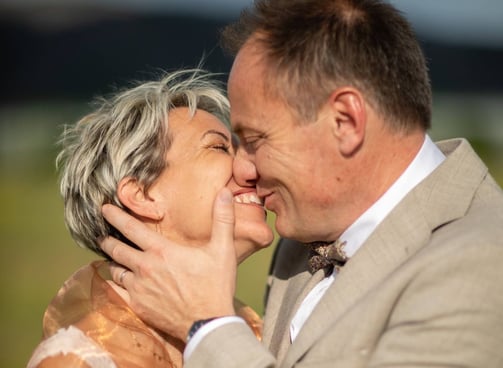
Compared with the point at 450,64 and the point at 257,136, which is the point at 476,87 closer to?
the point at 450,64

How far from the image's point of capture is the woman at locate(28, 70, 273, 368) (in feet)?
13.2

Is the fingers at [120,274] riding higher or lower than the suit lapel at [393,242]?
lower

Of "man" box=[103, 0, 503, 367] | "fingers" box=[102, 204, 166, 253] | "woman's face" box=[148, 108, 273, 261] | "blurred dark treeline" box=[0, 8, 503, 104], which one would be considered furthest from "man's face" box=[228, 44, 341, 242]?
"blurred dark treeline" box=[0, 8, 503, 104]

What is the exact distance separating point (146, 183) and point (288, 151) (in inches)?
29.8

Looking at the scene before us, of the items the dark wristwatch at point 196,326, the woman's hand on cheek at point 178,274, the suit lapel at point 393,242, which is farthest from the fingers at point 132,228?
the suit lapel at point 393,242

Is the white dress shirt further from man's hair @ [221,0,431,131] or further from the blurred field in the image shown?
the blurred field

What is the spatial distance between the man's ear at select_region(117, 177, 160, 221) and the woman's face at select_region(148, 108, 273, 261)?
0.03m

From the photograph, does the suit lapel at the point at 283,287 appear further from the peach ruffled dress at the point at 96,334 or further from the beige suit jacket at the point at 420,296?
the beige suit jacket at the point at 420,296

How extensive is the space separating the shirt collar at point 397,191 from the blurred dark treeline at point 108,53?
22.8 m

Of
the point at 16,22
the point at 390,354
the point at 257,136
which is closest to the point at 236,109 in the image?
the point at 257,136

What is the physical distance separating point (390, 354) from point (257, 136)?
3.48 feet

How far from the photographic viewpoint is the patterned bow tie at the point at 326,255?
3.73m

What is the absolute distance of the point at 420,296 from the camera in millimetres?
3205

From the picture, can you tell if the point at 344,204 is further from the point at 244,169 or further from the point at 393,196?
the point at 244,169
